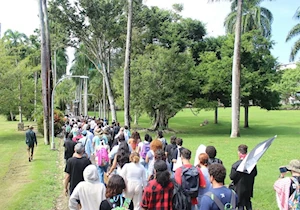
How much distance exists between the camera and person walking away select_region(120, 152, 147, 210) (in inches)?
236

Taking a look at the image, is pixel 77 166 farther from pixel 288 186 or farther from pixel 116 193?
pixel 288 186

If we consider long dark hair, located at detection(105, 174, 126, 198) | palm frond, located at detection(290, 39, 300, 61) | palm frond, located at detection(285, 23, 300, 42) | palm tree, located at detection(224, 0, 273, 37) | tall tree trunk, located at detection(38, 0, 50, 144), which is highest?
palm tree, located at detection(224, 0, 273, 37)

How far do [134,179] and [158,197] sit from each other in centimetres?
108

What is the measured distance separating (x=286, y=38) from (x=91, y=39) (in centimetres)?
1913

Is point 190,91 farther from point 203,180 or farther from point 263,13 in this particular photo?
point 203,180

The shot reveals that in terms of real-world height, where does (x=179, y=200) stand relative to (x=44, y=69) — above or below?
below

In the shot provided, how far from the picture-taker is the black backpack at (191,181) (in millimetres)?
5547

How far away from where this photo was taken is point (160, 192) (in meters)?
5.11

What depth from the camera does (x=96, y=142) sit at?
36.4ft

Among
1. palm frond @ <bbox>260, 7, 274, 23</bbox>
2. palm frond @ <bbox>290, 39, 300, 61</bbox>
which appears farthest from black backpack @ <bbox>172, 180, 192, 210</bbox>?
palm frond @ <bbox>260, 7, 274, 23</bbox>

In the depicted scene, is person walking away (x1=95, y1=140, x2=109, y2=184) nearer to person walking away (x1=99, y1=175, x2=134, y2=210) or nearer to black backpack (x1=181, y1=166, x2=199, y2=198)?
black backpack (x1=181, y1=166, x2=199, y2=198)

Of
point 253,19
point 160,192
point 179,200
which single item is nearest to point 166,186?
point 160,192

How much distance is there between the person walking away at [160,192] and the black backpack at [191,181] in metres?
0.44

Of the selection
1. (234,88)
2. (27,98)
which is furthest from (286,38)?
(27,98)
